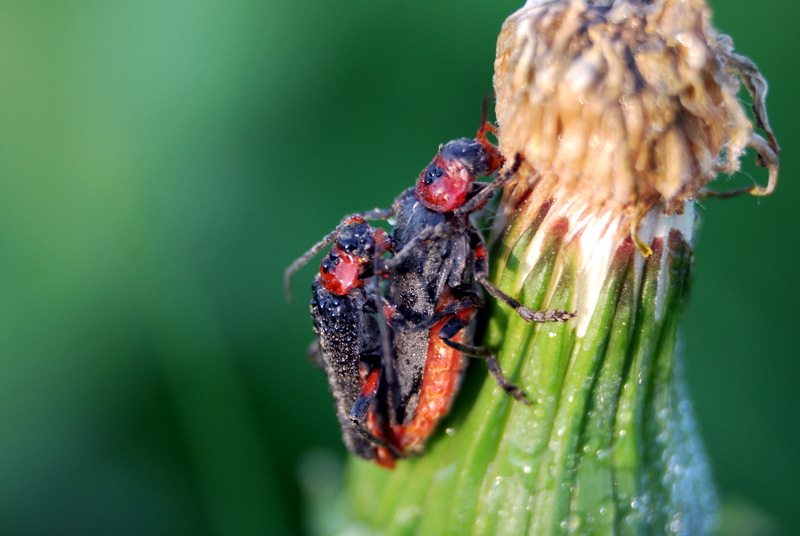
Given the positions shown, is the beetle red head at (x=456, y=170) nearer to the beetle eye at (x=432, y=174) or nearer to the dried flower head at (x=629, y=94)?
the beetle eye at (x=432, y=174)

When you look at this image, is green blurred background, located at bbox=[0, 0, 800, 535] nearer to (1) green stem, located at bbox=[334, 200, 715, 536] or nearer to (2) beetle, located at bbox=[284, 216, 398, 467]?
(2) beetle, located at bbox=[284, 216, 398, 467]

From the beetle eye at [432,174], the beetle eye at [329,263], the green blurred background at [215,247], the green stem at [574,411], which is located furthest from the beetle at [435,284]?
the green blurred background at [215,247]

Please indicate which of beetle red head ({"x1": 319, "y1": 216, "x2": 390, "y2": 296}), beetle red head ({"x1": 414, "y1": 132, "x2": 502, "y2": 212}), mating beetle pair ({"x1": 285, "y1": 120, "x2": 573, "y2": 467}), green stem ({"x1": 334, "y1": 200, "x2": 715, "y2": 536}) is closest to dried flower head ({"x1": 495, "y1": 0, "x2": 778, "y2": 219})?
green stem ({"x1": 334, "y1": 200, "x2": 715, "y2": 536})

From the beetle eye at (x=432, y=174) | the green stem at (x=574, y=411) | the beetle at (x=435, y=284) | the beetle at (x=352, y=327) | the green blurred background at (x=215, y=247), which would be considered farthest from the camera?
the green blurred background at (x=215, y=247)

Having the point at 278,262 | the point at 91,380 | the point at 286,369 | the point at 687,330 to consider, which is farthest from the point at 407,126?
the point at 91,380

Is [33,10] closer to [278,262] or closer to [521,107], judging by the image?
[278,262]

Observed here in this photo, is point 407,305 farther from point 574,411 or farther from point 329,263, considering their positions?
point 574,411
